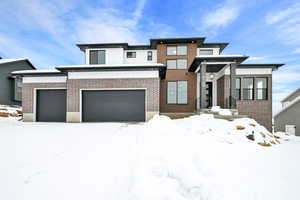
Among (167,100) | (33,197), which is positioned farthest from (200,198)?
(167,100)

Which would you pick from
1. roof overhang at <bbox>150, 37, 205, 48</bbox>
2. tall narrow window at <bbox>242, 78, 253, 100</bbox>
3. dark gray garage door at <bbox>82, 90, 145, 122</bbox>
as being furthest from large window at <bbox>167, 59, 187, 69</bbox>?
dark gray garage door at <bbox>82, 90, 145, 122</bbox>

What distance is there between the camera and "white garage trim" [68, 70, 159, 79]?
9.67 m

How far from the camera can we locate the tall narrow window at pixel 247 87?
37.8 ft

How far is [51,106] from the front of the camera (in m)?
10.5

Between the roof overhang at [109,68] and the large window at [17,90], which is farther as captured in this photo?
the large window at [17,90]

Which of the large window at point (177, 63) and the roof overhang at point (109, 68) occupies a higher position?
the large window at point (177, 63)

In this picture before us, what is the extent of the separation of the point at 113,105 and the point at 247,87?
37.6ft

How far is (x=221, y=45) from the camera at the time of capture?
542 inches

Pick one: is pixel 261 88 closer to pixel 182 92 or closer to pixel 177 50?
pixel 182 92

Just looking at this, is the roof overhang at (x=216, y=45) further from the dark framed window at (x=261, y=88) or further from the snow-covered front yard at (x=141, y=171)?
the snow-covered front yard at (x=141, y=171)

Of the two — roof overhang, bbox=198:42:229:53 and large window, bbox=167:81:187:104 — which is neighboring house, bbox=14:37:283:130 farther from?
roof overhang, bbox=198:42:229:53

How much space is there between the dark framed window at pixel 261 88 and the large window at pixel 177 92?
603cm

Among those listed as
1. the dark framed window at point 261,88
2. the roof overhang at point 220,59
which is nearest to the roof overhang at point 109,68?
the roof overhang at point 220,59

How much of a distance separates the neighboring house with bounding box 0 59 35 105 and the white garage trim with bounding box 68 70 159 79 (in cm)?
1206
